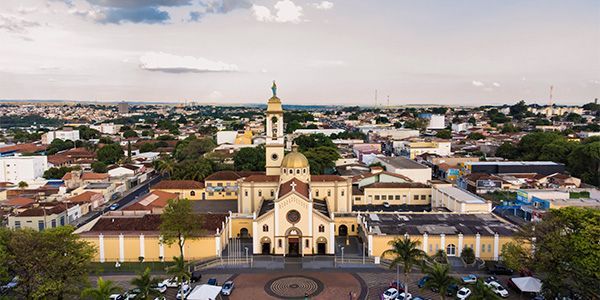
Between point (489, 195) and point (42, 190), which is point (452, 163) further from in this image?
point (42, 190)

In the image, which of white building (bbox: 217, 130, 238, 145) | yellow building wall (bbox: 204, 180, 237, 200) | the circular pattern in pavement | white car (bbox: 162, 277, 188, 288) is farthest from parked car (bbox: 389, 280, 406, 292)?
white building (bbox: 217, 130, 238, 145)

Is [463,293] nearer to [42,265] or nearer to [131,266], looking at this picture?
[131,266]

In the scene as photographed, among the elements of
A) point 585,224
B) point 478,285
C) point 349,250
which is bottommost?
point 349,250

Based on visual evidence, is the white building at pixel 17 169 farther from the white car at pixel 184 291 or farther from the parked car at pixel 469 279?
the parked car at pixel 469 279

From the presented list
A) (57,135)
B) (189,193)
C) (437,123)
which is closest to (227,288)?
(189,193)

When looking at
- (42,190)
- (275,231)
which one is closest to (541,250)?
(275,231)

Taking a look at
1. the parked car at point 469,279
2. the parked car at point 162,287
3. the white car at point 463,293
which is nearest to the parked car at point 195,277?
the parked car at point 162,287
